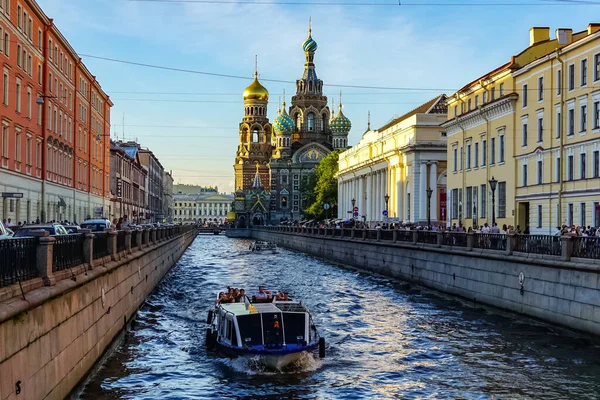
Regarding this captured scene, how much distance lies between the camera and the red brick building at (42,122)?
1812 inches

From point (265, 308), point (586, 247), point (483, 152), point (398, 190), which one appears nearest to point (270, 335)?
point (265, 308)

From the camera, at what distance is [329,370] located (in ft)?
74.1

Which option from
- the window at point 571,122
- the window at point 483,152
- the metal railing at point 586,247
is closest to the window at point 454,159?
the window at point 483,152

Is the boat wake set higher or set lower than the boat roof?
lower

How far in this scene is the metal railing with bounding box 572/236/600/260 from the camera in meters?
25.3

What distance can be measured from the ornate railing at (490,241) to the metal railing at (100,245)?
1499cm

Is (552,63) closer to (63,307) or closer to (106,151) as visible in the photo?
(63,307)

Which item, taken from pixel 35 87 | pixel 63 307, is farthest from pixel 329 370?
pixel 35 87

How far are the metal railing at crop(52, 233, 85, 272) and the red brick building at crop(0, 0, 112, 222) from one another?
20341mm

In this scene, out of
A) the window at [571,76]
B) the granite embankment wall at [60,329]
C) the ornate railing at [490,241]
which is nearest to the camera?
the granite embankment wall at [60,329]

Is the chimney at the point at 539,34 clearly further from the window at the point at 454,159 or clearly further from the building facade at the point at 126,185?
the building facade at the point at 126,185

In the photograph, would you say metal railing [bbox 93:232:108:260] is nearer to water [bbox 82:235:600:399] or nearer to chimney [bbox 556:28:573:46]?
water [bbox 82:235:600:399]

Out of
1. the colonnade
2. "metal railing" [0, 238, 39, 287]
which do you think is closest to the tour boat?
"metal railing" [0, 238, 39, 287]

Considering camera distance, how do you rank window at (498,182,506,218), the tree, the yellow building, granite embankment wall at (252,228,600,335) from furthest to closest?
the tree → window at (498,182,506,218) → the yellow building → granite embankment wall at (252,228,600,335)
